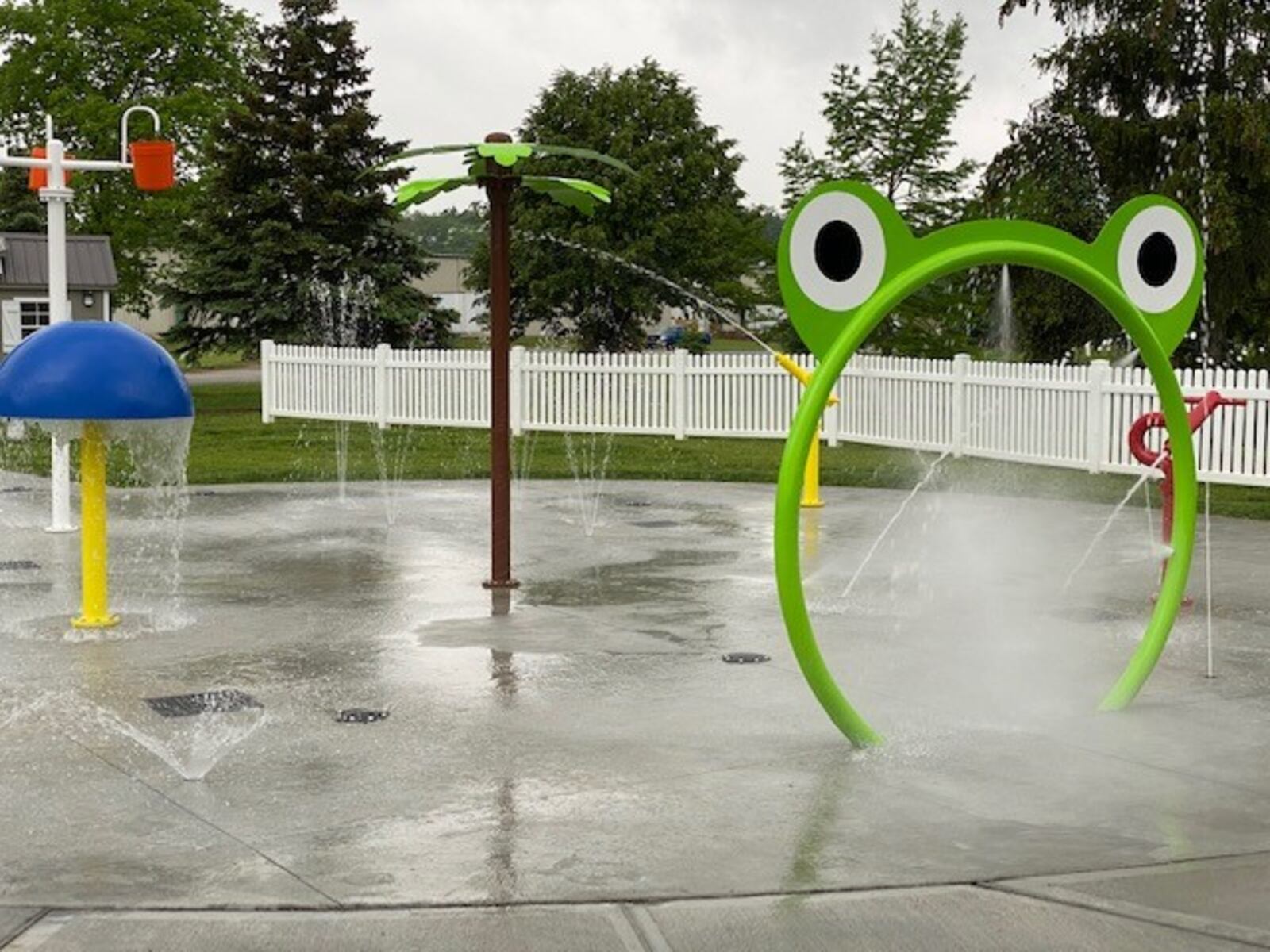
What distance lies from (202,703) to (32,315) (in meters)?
35.6

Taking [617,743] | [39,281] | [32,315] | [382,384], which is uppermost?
[39,281]

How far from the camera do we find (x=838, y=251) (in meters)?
6.69

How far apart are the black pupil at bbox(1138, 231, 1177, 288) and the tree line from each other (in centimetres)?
853

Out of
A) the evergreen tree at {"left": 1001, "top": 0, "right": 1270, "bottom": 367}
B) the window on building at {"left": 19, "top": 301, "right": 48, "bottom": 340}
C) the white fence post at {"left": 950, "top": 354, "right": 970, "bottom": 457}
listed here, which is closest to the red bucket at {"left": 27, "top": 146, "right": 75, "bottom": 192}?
the white fence post at {"left": 950, "top": 354, "right": 970, "bottom": 457}

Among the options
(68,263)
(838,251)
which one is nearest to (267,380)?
(68,263)

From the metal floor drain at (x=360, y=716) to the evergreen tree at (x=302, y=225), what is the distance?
88.4ft

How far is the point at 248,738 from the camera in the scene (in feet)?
23.1

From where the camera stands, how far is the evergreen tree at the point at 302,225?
34.5 m

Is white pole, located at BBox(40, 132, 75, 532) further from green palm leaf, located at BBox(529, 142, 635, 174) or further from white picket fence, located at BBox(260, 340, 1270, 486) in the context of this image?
white picket fence, located at BBox(260, 340, 1270, 486)

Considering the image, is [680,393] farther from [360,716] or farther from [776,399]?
[360,716]

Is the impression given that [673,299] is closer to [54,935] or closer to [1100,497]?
[1100,497]

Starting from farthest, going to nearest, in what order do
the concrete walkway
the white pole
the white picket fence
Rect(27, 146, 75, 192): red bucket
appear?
the concrete walkway
the white picket fence
Rect(27, 146, 75, 192): red bucket
the white pole

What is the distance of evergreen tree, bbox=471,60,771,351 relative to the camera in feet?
147

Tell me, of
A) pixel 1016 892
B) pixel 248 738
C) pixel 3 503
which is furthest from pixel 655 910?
pixel 3 503
